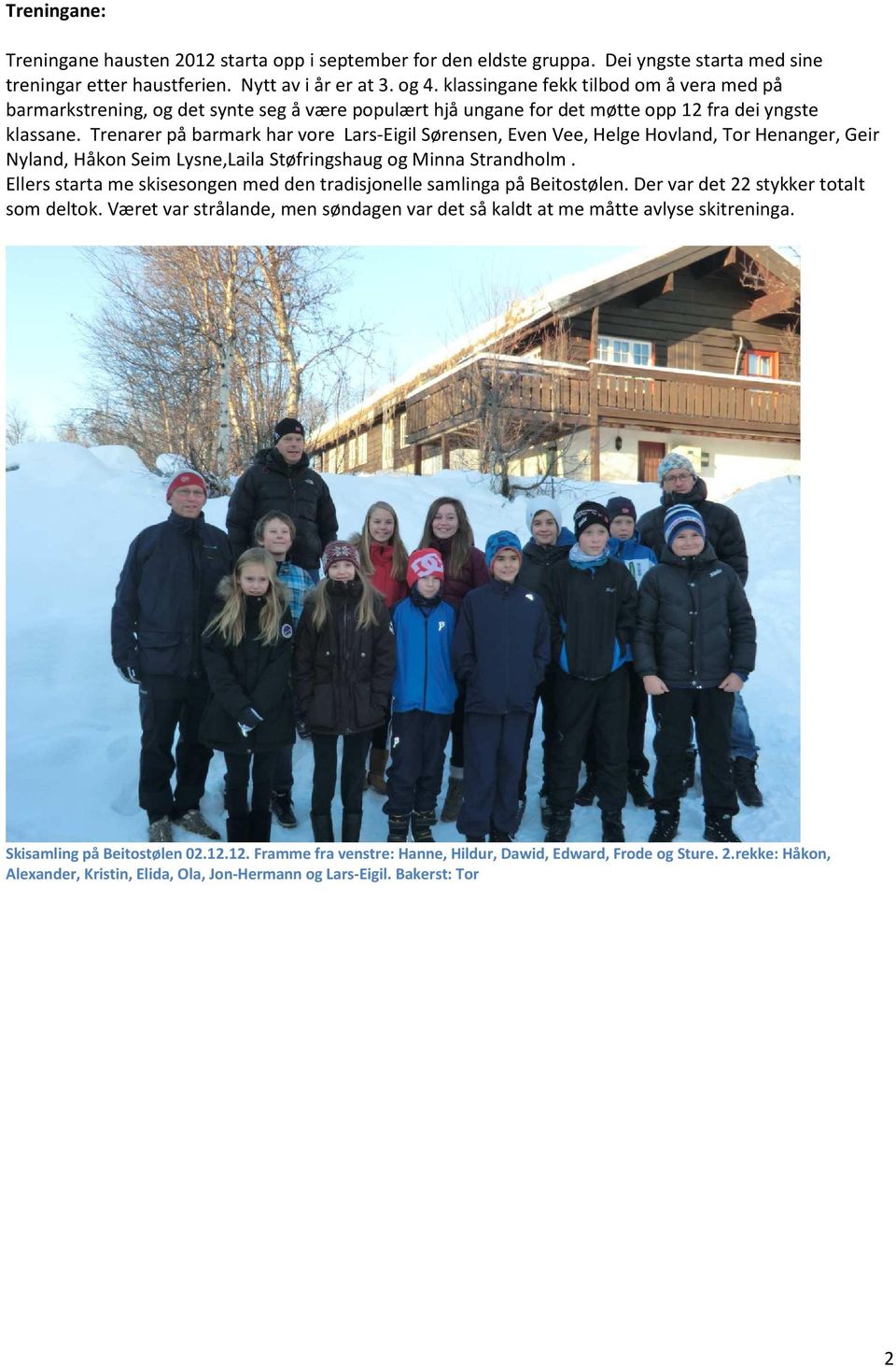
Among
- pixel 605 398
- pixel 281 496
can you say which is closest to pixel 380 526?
pixel 281 496

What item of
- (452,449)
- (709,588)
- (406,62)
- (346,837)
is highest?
(452,449)

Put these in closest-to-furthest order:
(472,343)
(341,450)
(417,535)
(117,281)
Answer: (417,535)
(117,281)
(472,343)
(341,450)

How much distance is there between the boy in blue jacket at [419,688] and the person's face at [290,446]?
89 centimetres

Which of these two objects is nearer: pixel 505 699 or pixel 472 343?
pixel 505 699

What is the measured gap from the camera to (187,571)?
3.37 m

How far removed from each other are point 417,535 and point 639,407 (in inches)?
274

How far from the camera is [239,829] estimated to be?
10.7 feet

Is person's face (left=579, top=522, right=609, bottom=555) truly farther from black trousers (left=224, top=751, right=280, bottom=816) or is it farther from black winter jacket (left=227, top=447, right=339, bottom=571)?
black trousers (left=224, top=751, right=280, bottom=816)

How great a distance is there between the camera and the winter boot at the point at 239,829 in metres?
3.25

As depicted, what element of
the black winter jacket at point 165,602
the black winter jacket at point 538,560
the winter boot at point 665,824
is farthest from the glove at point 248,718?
the winter boot at point 665,824

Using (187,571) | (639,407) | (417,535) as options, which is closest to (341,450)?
(639,407)

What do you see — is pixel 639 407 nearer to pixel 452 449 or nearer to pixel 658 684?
pixel 452 449

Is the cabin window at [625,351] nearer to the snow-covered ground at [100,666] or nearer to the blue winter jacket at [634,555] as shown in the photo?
the snow-covered ground at [100,666]

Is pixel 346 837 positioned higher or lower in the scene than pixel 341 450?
lower
